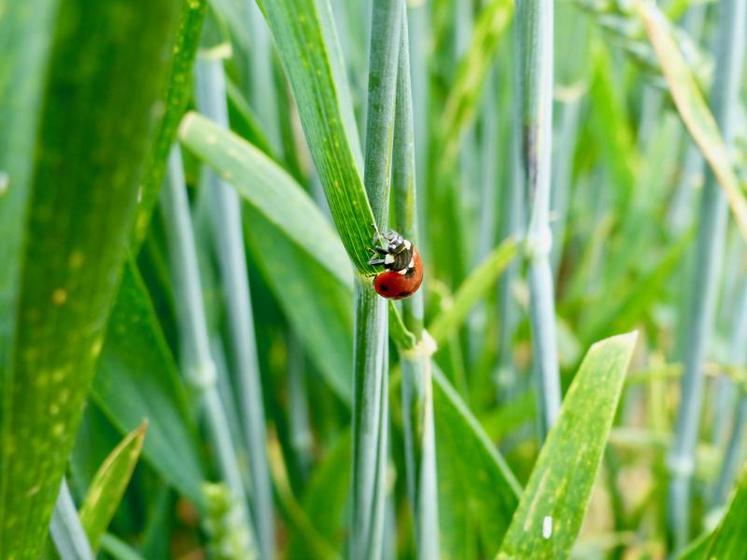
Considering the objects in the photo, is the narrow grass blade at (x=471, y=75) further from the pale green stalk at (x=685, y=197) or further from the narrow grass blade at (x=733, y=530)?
the narrow grass blade at (x=733, y=530)

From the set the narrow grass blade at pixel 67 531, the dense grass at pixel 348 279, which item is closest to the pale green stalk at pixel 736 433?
the dense grass at pixel 348 279

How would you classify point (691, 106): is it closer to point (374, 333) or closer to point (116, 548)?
point (374, 333)

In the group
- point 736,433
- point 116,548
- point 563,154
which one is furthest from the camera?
point 563,154

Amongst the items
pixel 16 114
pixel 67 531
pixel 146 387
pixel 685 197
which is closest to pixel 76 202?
pixel 16 114

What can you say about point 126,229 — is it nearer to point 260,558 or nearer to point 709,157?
point 709,157

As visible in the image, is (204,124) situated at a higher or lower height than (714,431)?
higher

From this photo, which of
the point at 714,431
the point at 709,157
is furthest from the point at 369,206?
the point at 714,431

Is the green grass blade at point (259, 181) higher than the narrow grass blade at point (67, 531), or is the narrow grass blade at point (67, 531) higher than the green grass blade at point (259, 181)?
the green grass blade at point (259, 181)
